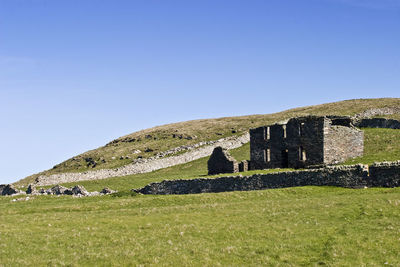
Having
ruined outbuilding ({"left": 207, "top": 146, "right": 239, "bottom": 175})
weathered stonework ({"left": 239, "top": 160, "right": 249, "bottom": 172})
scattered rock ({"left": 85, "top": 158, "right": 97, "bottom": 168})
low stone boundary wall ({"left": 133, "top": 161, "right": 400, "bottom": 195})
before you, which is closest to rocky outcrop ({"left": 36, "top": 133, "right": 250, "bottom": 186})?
scattered rock ({"left": 85, "top": 158, "right": 97, "bottom": 168})

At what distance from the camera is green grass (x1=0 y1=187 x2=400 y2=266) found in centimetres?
1875

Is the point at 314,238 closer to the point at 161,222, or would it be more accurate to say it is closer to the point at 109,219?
the point at 161,222

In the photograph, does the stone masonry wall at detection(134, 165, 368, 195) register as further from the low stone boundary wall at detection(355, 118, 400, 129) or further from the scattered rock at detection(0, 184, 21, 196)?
the low stone boundary wall at detection(355, 118, 400, 129)

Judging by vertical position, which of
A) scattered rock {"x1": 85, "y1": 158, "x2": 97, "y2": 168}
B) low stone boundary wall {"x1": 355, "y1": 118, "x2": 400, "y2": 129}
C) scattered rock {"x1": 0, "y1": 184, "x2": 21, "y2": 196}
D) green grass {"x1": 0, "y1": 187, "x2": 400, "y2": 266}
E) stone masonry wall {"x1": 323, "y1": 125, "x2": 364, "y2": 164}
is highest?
low stone boundary wall {"x1": 355, "y1": 118, "x2": 400, "y2": 129}

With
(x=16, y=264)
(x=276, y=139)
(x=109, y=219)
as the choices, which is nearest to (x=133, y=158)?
(x=276, y=139)

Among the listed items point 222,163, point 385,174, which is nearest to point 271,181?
point 385,174

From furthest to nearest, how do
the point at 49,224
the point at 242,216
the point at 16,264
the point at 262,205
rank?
the point at 262,205 < the point at 49,224 < the point at 242,216 < the point at 16,264

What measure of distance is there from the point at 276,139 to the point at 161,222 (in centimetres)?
3309

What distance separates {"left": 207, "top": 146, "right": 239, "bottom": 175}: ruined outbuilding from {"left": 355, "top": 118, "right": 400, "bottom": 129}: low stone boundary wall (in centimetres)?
2518

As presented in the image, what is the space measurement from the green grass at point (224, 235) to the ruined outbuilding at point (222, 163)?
72.6 ft

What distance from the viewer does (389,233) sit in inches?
813

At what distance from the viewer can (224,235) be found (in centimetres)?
2273

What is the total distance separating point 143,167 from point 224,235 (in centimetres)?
6299

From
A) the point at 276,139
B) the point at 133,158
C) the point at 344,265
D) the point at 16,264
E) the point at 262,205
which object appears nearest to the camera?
the point at 344,265
